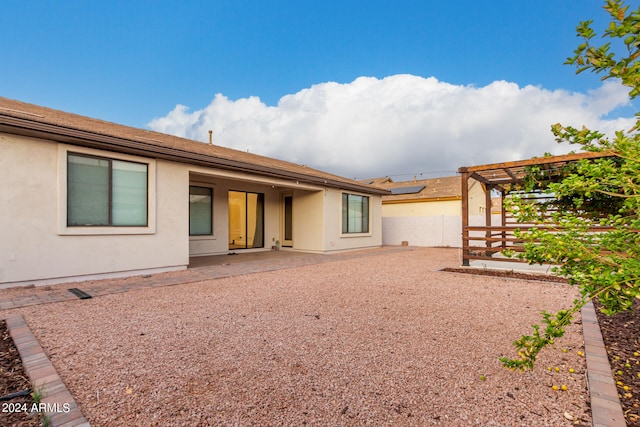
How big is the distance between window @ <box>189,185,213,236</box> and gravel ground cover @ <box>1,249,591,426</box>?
5.06m

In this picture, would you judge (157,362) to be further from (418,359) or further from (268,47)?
(268,47)

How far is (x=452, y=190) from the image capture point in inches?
695

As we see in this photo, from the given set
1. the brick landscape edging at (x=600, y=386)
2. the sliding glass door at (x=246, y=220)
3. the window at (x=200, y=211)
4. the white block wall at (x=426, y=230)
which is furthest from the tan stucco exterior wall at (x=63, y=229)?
the white block wall at (x=426, y=230)

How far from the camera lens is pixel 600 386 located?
2.32 m

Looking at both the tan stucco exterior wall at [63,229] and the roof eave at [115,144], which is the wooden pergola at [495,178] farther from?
the tan stucco exterior wall at [63,229]

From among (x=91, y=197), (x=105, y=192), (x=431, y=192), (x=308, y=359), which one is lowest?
(x=308, y=359)

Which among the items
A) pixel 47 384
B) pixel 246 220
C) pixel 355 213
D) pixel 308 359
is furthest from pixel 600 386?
pixel 355 213

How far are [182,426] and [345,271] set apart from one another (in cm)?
619

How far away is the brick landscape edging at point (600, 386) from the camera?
194 centimetres

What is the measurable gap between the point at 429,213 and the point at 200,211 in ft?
42.4

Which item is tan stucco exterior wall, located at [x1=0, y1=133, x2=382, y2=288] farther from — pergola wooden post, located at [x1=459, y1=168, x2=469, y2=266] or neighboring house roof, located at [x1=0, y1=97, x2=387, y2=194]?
pergola wooden post, located at [x1=459, y1=168, x2=469, y2=266]

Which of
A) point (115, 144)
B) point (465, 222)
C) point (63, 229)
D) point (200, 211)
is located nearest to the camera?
point (63, 229)

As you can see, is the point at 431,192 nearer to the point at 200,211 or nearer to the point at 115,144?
the point at 200,211

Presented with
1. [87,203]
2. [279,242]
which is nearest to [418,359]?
[87,203]
